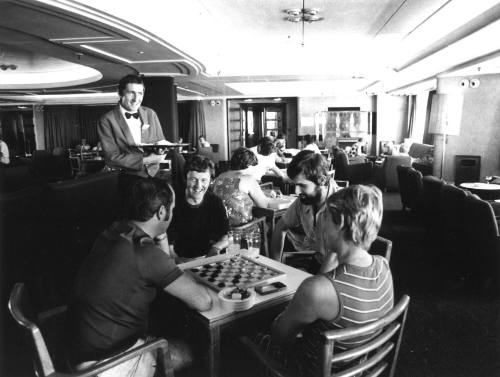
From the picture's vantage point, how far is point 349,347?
136 cm

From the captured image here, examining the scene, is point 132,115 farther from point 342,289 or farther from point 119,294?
point 342,289

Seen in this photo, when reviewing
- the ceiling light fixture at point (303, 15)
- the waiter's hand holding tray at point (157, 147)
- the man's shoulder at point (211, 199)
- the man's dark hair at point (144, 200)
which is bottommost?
the man's shoulder at point (211, 199)

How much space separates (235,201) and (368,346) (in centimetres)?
220

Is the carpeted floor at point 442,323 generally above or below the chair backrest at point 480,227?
below

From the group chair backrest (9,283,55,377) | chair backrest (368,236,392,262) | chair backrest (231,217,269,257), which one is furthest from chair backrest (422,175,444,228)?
chair backrest (9,283,55,377)

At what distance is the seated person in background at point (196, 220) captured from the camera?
2732 millimetres

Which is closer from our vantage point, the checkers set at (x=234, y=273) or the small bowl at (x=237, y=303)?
the small bowl at (x=237, y=303)

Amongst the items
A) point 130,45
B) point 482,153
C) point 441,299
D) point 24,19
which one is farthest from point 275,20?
point 482,153

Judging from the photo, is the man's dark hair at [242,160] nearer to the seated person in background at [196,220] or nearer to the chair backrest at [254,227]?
the chair backrest at [254,227]

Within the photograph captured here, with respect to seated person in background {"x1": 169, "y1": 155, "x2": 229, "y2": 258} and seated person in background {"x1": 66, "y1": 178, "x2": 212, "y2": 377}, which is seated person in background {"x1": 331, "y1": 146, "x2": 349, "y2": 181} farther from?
seated person in background {"x1": 66, "y1": 178, "x2": 212, "y2": 377}

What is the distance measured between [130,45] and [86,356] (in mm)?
4305

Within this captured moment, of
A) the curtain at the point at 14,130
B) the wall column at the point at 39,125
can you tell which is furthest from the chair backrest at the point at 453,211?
the curtain at the point at 14,130

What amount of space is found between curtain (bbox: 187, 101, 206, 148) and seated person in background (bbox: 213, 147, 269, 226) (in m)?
11.3

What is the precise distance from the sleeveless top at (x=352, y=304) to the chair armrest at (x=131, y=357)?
512 millimetres
